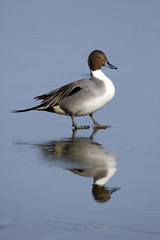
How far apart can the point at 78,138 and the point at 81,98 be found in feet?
2.65

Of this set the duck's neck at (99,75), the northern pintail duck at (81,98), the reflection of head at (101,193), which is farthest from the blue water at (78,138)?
the duck's neck at (99,75)

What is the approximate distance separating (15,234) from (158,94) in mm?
4352

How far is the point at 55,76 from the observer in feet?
27.7

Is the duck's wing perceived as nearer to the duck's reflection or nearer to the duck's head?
the duck's head

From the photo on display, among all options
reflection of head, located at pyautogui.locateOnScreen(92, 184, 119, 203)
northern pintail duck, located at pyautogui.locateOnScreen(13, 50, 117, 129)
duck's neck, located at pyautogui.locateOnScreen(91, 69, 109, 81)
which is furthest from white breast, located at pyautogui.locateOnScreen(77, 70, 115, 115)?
reflection of head, located at pyautogui.locateOnScreen(92, 184, 119, 203)

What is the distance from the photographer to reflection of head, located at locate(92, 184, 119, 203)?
12.8 feet

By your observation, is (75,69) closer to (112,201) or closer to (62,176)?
(62,176)

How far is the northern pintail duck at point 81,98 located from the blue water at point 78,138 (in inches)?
6.5

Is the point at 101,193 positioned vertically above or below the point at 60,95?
below

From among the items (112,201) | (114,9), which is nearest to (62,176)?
(112,201)

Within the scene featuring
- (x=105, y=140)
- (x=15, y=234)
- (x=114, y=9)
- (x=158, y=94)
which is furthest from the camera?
(x=114, y=9)

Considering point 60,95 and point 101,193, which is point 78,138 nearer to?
point 60,95

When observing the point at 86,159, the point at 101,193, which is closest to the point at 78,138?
the point at 86,159

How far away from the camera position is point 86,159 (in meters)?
4.89
